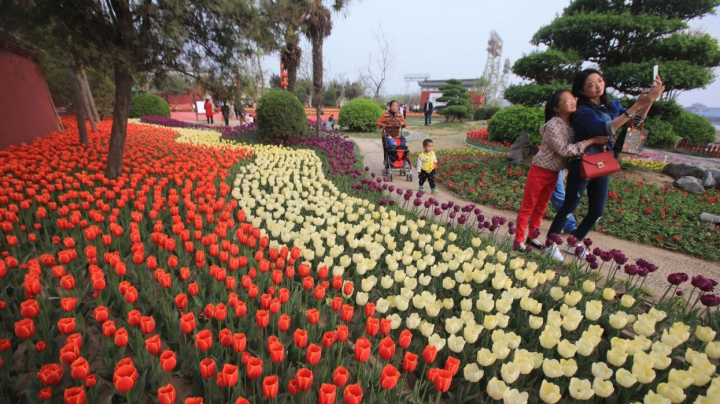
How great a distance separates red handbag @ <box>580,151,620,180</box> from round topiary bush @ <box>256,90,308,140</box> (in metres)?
8.54

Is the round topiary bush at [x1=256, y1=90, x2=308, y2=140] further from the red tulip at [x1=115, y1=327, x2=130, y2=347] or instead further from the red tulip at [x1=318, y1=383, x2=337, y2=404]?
the red tulip at [x1=318, y1=383, x2=337, y2=404]

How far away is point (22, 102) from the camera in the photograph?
7.84m

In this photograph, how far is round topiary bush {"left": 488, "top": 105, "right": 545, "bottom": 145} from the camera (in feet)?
32.1

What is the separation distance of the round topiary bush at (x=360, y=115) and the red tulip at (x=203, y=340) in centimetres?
1870

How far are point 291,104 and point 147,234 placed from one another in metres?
8.12

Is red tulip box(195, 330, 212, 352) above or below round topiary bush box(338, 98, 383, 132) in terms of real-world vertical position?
below

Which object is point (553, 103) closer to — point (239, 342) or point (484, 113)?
point (239, 342)

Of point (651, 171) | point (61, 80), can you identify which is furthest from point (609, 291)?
point (61, 80)

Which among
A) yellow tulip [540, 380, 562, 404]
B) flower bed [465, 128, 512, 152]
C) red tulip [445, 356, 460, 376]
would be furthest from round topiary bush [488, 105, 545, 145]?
red tulip [445, 356, 460, 376]

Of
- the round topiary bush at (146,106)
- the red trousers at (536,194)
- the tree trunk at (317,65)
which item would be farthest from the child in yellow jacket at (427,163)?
the round topiary bush at (146,106)

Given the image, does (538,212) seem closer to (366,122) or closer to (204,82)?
(204,82)

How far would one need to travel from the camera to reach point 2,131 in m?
6.79

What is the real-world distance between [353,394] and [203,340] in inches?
27.4

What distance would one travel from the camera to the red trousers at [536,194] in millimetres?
3686
